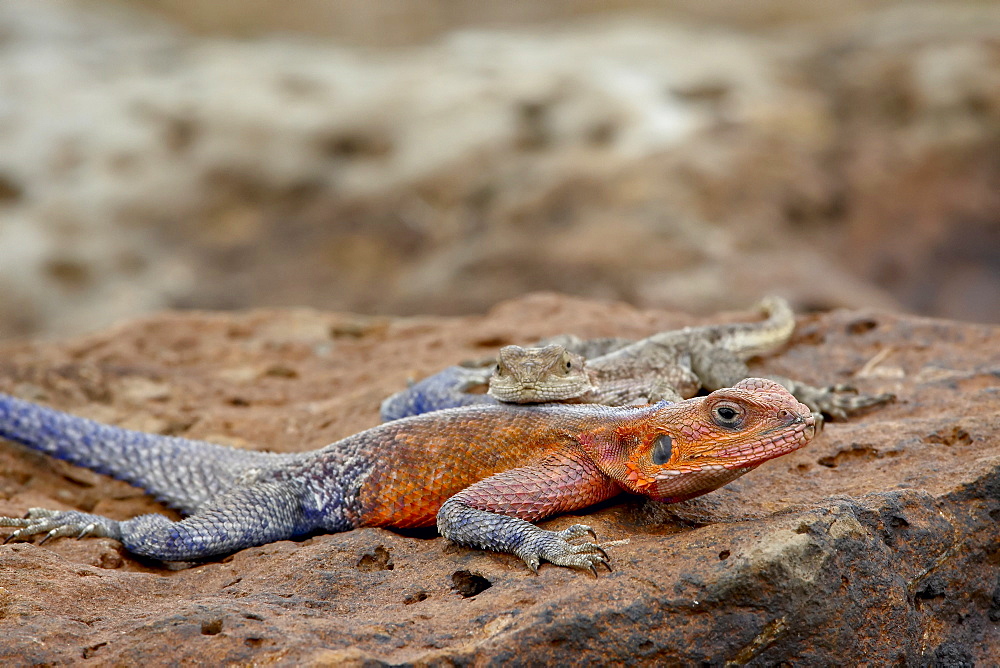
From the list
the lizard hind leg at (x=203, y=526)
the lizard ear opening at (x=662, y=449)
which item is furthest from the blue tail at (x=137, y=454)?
the lizard ear opening at (x=662, y=449)

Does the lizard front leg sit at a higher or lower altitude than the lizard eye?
lower

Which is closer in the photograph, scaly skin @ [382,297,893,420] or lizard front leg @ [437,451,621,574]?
lizard front leg @ [437,451,621,574]

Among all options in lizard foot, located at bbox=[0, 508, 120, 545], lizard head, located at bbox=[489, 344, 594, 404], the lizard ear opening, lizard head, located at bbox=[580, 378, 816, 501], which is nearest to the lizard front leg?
lizard head, located at bbox=[580, 378, 816, 501]

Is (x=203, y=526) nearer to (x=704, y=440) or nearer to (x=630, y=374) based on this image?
(x=704, y=440)

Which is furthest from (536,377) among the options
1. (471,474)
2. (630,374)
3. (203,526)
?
(203,526)

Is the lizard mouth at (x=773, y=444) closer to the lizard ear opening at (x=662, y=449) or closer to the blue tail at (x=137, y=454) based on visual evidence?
the lizard ear opening at (x=662, y=449)

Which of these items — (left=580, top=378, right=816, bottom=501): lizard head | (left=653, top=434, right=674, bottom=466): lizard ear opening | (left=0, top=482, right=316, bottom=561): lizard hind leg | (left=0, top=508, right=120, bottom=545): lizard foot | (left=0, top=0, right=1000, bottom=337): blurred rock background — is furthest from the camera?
(left=0, top=0, right=1000, bottom=337): blurred rock background

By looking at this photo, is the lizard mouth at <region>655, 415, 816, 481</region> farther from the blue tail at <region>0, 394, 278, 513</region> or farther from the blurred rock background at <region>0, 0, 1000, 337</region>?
the blurred rock background at <region>0, 0, 1000, 337</region>
